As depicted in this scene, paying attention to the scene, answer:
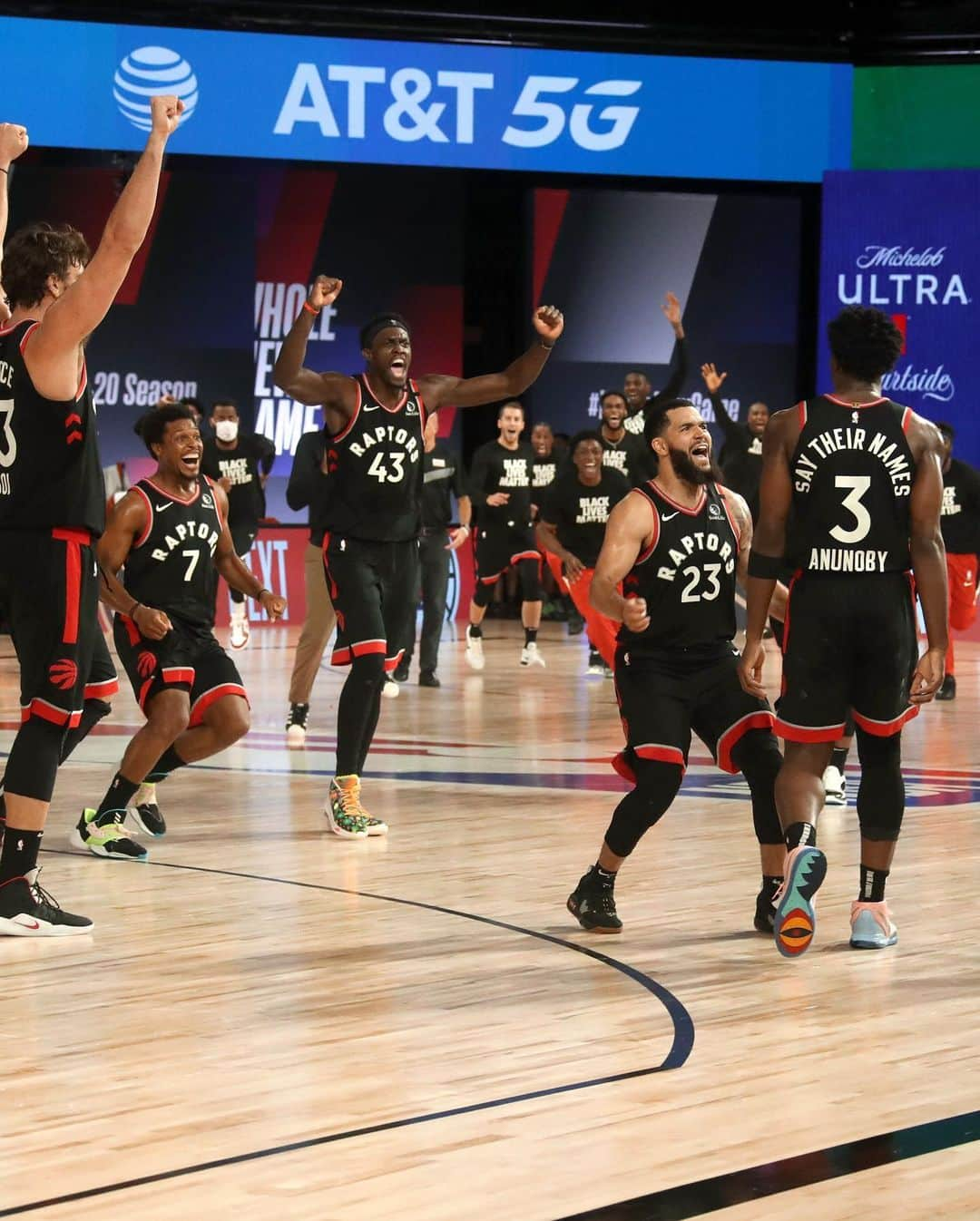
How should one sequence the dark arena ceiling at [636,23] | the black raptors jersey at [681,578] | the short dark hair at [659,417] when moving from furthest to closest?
the dark arena ceiling at [636,23], the short dark hair at [659,417], the black raptors jersey at [681,578]

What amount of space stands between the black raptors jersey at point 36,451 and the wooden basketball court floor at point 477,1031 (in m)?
1.21

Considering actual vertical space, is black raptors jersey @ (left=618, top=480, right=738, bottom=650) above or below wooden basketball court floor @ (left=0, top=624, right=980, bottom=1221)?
above

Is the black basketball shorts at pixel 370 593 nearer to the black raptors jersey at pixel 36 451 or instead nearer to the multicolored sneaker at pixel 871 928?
the black raptors jersey at pixel 36 451

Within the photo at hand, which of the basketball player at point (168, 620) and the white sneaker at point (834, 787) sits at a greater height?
the basketball player at point (168, 620)

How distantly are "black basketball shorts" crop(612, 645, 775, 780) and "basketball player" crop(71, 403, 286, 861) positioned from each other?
1866mm

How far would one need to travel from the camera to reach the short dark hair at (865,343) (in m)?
5.62

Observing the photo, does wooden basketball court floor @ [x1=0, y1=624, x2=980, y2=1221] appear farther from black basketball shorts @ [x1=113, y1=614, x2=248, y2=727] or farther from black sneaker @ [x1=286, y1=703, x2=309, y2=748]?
black sneaker @ [x1=286, y1=703, x2=309, y2=748]

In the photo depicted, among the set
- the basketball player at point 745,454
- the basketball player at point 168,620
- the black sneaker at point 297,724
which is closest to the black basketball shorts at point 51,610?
the basketball player at point 168,620

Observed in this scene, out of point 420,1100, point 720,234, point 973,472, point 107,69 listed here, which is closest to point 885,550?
point 420,1100

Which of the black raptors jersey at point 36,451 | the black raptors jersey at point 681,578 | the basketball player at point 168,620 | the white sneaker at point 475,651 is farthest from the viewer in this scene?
the white sneaker at point 475,651

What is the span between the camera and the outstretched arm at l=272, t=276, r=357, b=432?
732 centimetres

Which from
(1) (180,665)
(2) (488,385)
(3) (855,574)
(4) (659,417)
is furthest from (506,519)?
(3) (855,574)

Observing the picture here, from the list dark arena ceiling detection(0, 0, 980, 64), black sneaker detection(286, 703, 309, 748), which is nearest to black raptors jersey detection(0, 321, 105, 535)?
black sneaker detection(286, 703, 309, 748)

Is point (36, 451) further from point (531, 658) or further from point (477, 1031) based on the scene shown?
point (531, 658)
